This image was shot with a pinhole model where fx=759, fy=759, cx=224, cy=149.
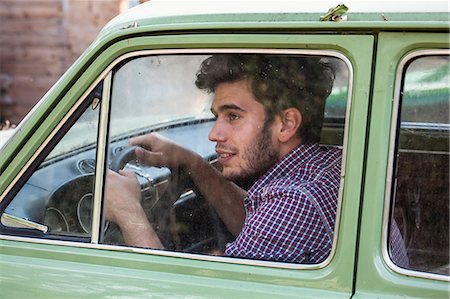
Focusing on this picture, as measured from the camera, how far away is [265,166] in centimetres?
212

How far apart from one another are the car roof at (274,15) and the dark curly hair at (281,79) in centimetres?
10

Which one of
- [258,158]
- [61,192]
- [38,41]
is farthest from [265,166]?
[38,41]

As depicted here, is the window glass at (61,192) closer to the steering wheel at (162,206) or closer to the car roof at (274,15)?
the steering wheel at (162,206)

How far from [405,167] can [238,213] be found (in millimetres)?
487

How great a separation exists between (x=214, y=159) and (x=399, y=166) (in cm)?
63

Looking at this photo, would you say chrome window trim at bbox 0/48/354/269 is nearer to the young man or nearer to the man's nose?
the young man

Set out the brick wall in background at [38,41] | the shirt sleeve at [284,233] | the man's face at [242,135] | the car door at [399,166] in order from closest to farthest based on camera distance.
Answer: the car door at [399,166]
the shirt sleeve at [284,233]
the man's face at [242,135]
the brick wall in background at [38,41]

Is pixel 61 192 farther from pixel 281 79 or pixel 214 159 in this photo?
pixel 281 79

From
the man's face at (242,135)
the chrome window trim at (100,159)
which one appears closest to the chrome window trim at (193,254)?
the chrome window trim at (100,159)

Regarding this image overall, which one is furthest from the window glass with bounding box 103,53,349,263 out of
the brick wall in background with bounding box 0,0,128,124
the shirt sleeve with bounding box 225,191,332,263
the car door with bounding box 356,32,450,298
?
the brick wall in background with bounding box 0,0,128,124

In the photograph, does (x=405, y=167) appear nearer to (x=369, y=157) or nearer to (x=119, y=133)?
(x=369, y=157)

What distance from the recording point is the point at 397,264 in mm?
1740

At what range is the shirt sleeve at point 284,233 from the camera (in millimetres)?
1884

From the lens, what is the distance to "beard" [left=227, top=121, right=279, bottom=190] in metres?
2.13
